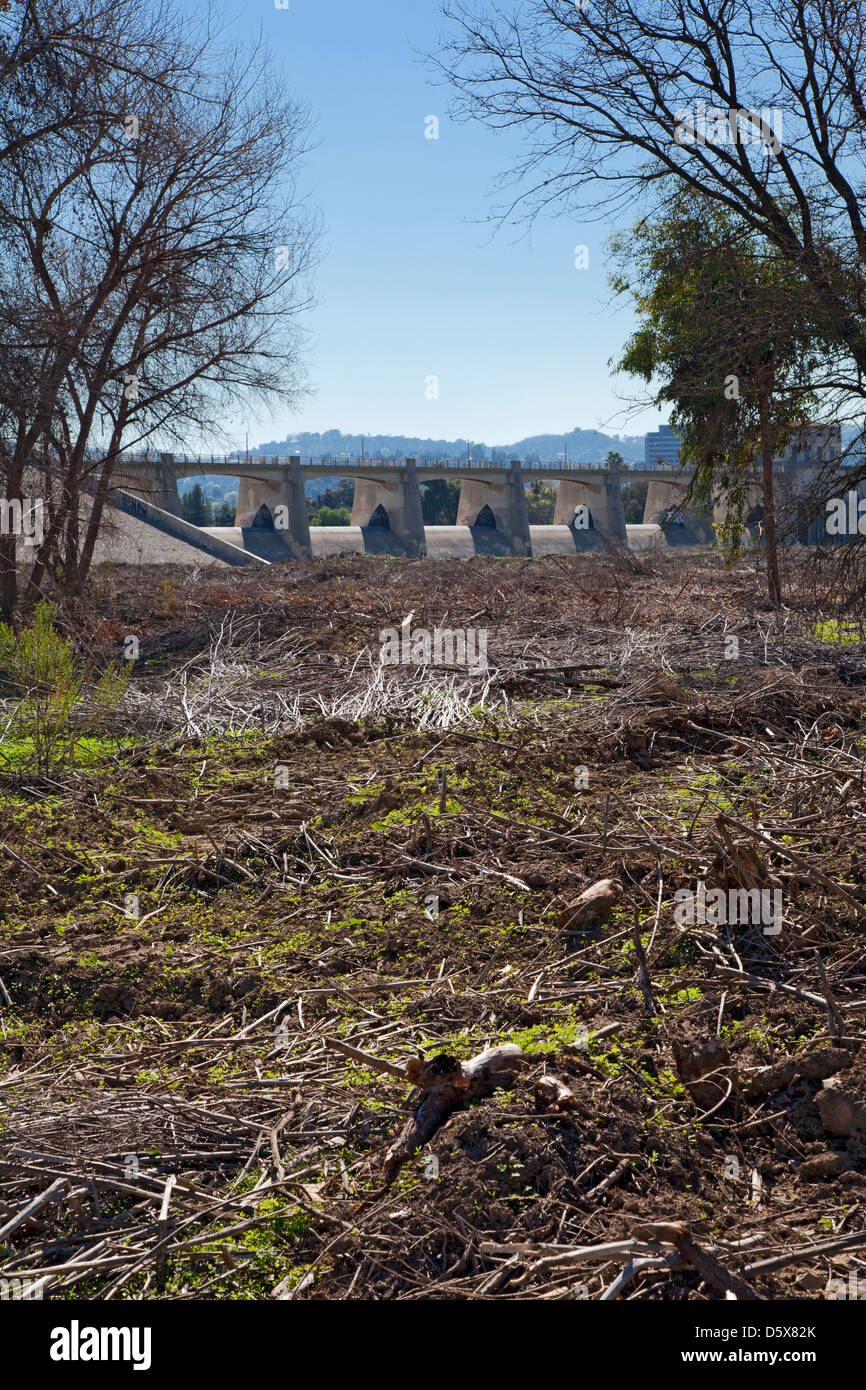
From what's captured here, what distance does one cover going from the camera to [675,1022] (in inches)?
144

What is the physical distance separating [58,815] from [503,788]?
9.70 ft

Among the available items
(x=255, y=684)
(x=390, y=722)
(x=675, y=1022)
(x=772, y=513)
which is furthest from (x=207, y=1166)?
(x=772, y=513)

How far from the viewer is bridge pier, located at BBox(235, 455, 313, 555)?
5881cm

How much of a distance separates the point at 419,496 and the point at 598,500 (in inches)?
653

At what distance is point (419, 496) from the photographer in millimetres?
67125

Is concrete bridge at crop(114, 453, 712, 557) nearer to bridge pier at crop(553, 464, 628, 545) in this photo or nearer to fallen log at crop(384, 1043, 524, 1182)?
bridge pier at crop(553, 464, 628, 545)

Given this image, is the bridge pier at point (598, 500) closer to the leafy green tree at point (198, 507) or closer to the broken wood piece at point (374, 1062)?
the leafy green tree at point (198, 507)

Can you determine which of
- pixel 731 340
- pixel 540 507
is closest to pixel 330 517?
pixel 540 507

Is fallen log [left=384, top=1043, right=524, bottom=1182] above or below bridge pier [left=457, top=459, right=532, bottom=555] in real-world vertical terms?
below

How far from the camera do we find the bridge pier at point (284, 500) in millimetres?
58812

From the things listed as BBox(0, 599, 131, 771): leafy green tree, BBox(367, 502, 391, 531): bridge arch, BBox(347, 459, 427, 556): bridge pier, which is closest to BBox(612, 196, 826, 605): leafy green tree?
BBox(0, 599, 131, 771): leafy green tree

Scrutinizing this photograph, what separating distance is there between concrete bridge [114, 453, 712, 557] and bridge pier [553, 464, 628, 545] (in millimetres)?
71

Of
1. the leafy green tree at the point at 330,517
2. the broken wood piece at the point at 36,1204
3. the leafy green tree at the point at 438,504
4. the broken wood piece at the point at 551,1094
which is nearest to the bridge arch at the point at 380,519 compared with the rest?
the leafy green tree at the point at 330,517

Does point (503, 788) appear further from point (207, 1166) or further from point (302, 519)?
point (302, 519)
